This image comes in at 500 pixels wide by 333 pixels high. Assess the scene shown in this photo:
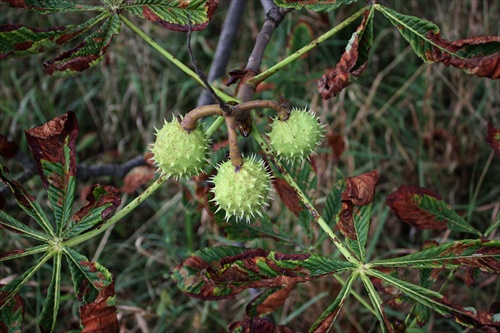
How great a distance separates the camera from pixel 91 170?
205 centimetres

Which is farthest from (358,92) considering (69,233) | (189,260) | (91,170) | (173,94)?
(69,233)

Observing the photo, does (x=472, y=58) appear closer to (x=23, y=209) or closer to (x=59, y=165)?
(x=59, y=165)

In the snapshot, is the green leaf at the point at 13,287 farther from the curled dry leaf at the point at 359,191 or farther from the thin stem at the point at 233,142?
the curled dry leaf at the point at 359,191

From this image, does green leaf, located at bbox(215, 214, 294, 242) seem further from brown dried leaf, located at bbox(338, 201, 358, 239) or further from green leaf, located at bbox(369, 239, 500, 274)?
green leaf, located at bbox(369, 239, 500, 274)

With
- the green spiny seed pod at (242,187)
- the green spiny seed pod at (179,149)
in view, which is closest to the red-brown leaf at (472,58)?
the green spiny seed pod at (242,187)

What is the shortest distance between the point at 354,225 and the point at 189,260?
492 millimetres

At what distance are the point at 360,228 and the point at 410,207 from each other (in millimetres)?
361

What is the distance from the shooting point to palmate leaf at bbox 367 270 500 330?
115 centimetres

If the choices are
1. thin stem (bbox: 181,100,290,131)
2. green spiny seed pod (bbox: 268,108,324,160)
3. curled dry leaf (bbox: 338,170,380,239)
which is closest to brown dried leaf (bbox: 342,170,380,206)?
curled dry leaf (bbox: 338,170,380,239)

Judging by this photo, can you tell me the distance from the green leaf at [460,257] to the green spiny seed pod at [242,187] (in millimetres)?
353

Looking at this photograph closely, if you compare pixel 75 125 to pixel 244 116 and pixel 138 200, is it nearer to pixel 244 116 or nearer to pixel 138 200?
pixel 138 200

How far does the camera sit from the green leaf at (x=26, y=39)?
122 cm

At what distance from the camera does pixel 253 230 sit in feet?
5.37

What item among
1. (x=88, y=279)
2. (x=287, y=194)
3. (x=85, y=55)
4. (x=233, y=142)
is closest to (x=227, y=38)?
(x=287, y=194)
